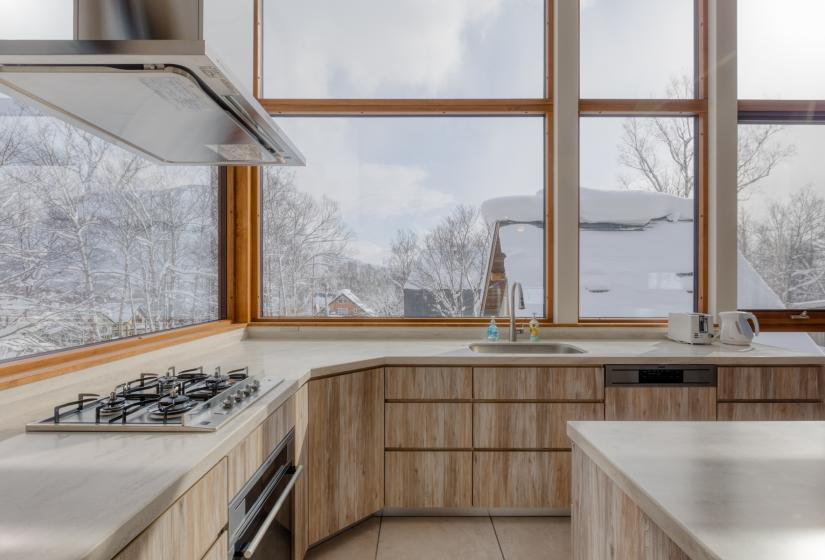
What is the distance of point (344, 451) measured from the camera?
2.14 m

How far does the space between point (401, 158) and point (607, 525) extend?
8.30 ft

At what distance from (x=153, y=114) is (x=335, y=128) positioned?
178 centimetres

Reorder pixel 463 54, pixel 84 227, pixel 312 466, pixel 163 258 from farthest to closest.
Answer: pixel 463 54
pixel 163 258
pixel 312 466
pixel 84 227

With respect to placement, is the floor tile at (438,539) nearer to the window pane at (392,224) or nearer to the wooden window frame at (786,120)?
the window pane at (392,224)

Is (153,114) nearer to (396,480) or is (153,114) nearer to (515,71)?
(396,480)

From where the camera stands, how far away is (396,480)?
7.57 feet

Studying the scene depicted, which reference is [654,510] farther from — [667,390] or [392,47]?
[392,47]

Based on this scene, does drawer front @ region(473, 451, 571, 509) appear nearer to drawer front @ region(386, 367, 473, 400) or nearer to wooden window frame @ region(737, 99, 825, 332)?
drawer front @ region(386, 367, 473, 400)

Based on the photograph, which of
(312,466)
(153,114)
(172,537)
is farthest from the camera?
(312,466)

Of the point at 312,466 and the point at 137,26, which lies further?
the point at 312,466

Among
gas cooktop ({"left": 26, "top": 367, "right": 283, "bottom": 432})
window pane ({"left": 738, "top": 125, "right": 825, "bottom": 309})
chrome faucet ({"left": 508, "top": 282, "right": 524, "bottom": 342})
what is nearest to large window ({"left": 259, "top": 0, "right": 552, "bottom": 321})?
chrome faucet ({"left": 508, "top": 282, "right": 524, "bottom": 342})

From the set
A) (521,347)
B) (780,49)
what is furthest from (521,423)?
(780,49)

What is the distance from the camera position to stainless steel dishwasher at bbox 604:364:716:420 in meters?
2.33

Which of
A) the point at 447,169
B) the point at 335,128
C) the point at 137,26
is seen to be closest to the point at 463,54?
the point at 447,169
